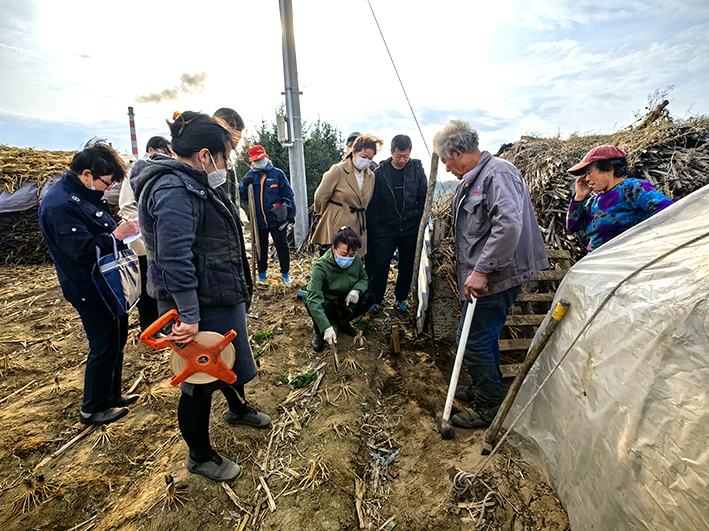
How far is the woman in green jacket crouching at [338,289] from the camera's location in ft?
11.4

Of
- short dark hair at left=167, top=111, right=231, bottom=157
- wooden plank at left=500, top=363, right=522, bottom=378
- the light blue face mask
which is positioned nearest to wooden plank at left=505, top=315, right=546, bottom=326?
wooden plank at left=500, top=363, right=522, bottom=378

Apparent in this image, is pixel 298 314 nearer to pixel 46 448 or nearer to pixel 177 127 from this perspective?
pixel 46 448

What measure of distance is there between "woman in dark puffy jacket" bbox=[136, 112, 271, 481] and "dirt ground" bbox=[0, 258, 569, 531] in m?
0.45

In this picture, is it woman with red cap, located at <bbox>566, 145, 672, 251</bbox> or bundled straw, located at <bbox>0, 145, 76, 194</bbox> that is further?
bundled straw, located at <bbox>0, 145, 76, 194</bbox>

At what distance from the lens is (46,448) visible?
2.57 metres

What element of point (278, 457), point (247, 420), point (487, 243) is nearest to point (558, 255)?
point (487, 243)

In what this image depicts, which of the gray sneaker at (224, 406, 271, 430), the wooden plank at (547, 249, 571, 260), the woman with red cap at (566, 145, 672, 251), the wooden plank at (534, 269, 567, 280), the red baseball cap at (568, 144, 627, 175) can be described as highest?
the red baseball cap at (568, 144, 627, 175)

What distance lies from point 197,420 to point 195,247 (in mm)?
1043

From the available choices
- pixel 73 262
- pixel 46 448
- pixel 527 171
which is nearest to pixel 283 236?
pixel 73 262

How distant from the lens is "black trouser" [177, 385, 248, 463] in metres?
1.93

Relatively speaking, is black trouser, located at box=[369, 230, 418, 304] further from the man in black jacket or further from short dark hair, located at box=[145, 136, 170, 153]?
short dark hair, located at box=[145, 136, 170, 153]

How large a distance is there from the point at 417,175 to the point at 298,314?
248cm

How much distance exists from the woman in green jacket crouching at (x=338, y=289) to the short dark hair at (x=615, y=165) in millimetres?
2188

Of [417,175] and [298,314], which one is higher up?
[417,175]
